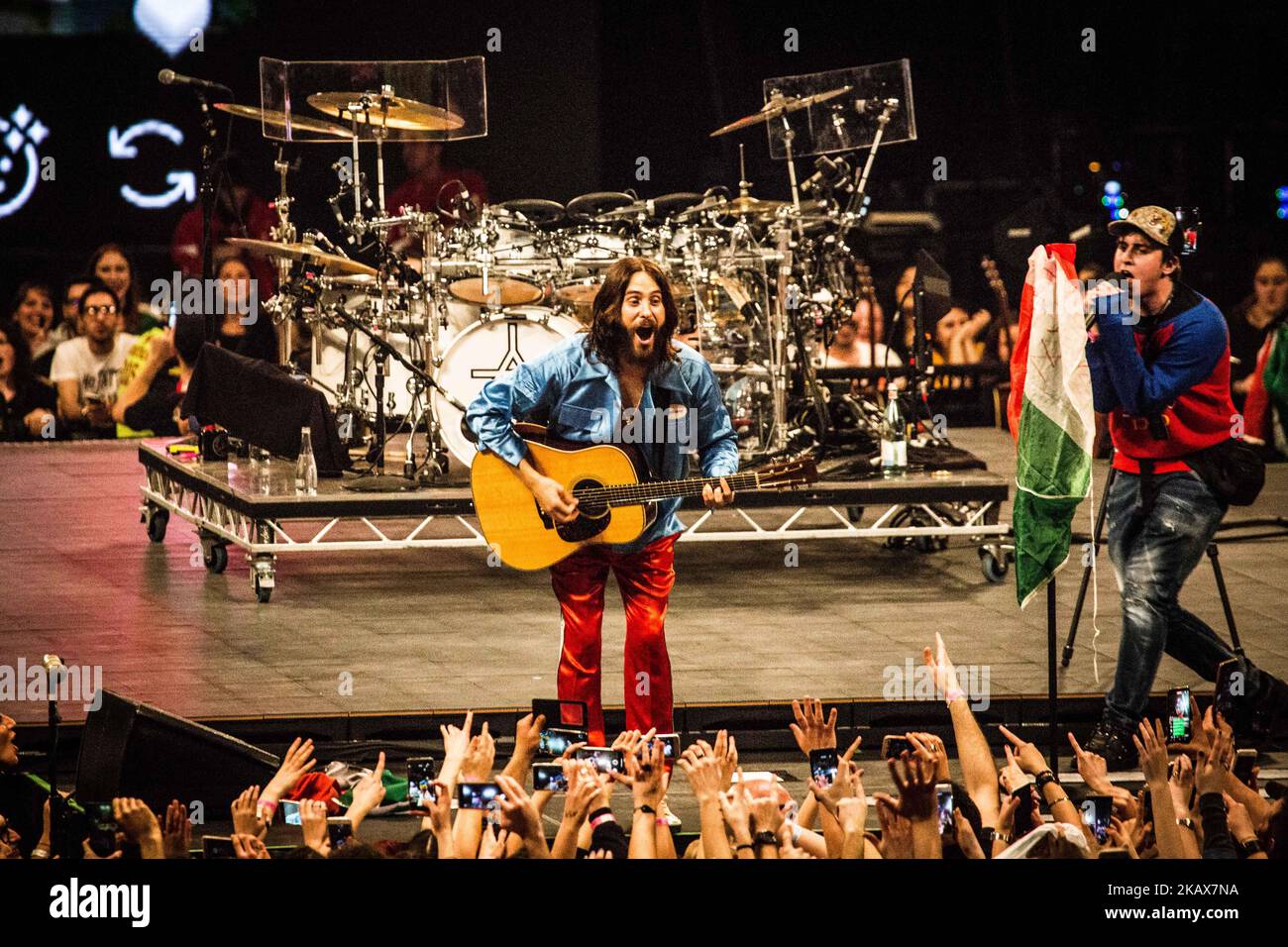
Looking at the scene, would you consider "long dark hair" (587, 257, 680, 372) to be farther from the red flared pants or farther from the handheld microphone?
the handheld microphone

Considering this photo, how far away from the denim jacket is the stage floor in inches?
56.3

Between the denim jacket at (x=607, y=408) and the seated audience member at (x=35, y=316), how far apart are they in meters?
9.31

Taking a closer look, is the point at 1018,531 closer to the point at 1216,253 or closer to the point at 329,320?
the point at 329,320

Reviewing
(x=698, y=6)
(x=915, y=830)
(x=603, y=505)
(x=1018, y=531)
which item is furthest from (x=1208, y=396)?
(x=698, y=6)

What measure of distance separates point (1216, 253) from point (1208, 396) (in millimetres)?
9288

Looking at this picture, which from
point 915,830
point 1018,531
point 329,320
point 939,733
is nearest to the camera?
point 915,830

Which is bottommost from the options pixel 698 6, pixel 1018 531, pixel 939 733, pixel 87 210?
pixel 939 733

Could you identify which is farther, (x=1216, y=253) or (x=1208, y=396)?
(x=1216, y=253)

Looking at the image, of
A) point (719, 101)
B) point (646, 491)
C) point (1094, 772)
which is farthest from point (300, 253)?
point (1094, 772)

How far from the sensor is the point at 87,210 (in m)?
15.1

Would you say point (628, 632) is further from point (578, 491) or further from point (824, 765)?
point (824, 765)

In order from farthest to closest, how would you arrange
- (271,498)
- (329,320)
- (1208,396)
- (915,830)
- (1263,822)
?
(329,320)
(271,498)
(1208,396)
(1263,822)
(915,830)

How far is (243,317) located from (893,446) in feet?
16.7

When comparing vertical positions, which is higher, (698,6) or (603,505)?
(698,6)
